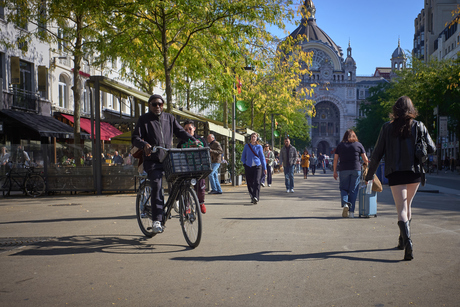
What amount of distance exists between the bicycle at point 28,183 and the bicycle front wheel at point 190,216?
1094 cm

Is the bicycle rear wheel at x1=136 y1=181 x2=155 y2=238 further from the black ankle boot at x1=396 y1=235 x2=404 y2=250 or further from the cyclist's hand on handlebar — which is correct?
the black ankle boot at x1=396 y1=235 x2=404 y2=250

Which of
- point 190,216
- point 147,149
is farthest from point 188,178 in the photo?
point 147,149

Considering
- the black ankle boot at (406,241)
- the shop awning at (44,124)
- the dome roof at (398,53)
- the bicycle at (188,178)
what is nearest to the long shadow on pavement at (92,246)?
the bicycle at (188,178)

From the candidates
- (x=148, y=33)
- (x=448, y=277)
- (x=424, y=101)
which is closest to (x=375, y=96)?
(x=424, y=101)

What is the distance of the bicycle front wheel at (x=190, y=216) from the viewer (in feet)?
20.7

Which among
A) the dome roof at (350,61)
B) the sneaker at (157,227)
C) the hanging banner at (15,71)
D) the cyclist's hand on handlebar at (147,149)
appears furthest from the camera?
the dome roof at (350,61)

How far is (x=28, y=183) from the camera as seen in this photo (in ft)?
53.8

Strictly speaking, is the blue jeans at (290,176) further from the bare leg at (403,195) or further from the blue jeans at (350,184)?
the bare leg at (403,195)

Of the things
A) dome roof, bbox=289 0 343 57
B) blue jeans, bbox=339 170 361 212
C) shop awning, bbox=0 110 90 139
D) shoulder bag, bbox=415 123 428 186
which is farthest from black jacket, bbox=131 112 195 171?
dome roof, bbox=289 0 343 57

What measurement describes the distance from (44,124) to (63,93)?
18.2 feet

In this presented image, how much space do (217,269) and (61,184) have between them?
12259 millimetres

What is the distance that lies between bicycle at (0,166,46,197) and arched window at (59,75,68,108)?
15.6 meters

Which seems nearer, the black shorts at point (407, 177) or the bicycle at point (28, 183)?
the black shorts at point (407, 177)

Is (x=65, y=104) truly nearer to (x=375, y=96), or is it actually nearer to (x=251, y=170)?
(x=251, y=170)
